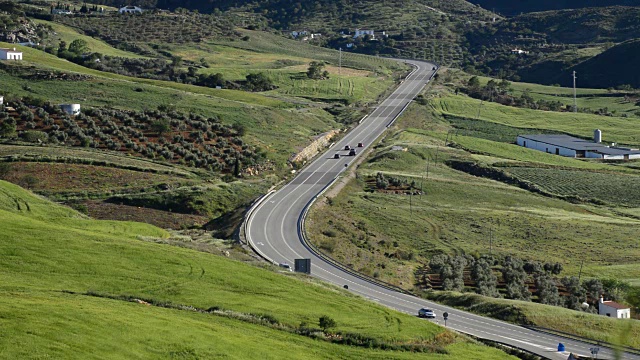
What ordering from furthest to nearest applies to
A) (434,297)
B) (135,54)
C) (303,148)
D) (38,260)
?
1. (135,54)
2. (303,148)
3. (434,297)
4. (38,260)

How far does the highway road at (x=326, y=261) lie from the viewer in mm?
48031

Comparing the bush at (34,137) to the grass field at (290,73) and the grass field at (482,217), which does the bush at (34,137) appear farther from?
the grass field at (290,73)

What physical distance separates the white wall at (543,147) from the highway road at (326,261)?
24.9 metres

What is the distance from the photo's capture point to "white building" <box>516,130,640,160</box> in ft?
445

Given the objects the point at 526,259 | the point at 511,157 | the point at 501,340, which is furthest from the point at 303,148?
the point at 501,340

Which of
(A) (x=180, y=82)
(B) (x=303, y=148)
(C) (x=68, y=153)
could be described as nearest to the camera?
(C) (x=68, y=153)

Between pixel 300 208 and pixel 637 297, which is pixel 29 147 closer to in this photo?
pixel 300 208

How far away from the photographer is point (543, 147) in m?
139

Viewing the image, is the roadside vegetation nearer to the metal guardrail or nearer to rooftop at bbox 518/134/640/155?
the metal guardrail

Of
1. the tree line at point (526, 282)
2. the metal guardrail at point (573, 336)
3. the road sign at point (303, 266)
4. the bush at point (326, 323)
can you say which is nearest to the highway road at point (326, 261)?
the metal guardrail at point (573, 336)

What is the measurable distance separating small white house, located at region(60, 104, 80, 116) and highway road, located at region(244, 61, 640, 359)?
2228 centimetres

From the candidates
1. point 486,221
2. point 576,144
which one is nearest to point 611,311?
point 486,221

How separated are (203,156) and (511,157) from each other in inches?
1755

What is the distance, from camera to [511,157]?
129 meters
